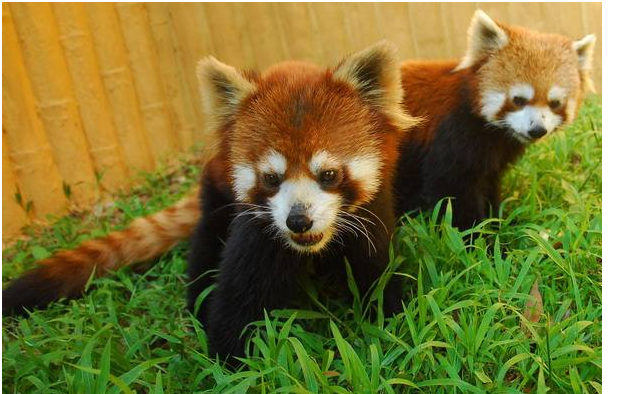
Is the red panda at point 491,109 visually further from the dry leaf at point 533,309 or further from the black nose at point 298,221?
the black nose at point 298,221

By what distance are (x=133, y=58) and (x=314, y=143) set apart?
3085 mm

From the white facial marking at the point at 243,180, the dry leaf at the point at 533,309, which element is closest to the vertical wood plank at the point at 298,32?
the white facial marking at the point at 243,180

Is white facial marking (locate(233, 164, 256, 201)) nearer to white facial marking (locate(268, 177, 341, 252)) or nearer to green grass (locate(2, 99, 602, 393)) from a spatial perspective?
white facial marking (locate(268, 177, 341, 252))

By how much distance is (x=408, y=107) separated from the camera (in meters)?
4.11

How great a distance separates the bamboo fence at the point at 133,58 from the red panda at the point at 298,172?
2.21 m

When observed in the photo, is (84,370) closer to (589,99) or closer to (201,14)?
(201,14)

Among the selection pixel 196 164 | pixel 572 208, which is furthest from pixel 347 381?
pixel 196 164

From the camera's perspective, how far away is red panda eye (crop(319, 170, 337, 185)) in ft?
8.61

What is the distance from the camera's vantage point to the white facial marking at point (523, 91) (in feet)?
12.3

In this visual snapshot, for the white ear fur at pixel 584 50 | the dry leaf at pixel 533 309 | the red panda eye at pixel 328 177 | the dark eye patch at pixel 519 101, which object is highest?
the white ear fur at pixel 584 50

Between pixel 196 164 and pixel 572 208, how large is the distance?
3.06 m

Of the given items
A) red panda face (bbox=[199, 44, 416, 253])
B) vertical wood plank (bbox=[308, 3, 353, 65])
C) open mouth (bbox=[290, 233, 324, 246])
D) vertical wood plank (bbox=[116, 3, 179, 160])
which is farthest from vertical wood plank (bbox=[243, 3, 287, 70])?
open mouth (bbox=[290, 233, 324, 246])

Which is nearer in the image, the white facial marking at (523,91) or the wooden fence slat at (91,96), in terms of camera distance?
the white facial marking at (523,91)

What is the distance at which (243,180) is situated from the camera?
2.77m
